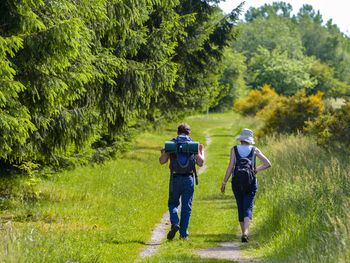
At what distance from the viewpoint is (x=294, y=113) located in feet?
111

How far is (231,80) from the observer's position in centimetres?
9081

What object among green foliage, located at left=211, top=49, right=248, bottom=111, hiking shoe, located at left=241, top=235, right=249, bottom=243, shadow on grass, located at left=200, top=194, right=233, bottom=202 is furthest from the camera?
green foliage, located at left=211, top=49, right=248, bottom=111

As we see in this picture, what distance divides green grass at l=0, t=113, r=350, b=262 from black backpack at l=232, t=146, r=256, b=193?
873 millimetres

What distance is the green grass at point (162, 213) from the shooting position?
381 inches

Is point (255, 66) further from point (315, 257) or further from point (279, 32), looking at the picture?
point (315, 257)

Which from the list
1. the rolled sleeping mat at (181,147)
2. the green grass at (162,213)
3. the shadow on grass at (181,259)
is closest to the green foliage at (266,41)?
the green grass at (162,213)

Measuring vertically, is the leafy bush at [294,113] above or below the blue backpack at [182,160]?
below

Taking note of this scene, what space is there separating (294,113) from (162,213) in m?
18.8

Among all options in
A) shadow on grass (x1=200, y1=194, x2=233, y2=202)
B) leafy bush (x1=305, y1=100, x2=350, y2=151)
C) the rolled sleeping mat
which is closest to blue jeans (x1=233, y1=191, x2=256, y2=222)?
the rolled sleeping mat

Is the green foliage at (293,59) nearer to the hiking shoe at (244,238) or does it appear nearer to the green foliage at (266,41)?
the green foliage at (266,41)

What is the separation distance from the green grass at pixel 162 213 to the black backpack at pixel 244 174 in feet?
2.86

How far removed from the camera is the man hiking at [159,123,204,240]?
12.2m

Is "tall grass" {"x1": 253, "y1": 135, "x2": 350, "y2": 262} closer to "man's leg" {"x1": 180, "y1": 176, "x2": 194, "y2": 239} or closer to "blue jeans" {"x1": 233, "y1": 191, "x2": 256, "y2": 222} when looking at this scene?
"blue jeans" {"x1": 233, "y1": 191, "x2": 256, "y2": 222}

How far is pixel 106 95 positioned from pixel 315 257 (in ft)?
29.2
